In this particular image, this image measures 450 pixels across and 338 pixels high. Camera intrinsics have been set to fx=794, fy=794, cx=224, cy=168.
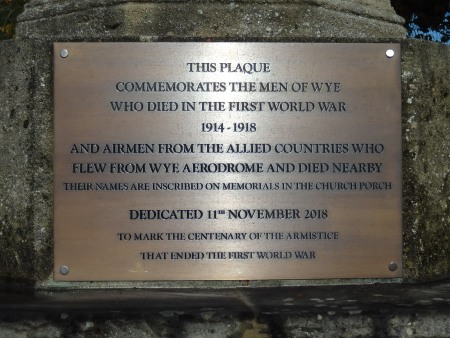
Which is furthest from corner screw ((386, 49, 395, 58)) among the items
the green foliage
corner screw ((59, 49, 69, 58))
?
the green foliage

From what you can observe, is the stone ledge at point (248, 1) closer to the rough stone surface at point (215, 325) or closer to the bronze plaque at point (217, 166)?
the bronze plaque at point (217, 166)

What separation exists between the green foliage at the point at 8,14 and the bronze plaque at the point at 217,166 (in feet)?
18.7

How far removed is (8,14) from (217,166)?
6.01 metres

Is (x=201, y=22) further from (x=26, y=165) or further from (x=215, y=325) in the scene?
(x=215, y=325)

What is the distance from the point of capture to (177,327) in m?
2.65

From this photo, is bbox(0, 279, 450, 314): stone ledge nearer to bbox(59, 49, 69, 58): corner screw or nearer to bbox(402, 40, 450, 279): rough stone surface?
bbox(402, 40, 450, 279): rough stone surface

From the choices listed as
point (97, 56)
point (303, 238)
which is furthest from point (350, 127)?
point (97, 56)

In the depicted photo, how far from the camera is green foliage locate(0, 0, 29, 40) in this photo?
28.1 ft

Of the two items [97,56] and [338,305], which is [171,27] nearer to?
[97,56]

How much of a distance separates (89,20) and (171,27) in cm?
36

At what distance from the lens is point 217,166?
10.5 ft

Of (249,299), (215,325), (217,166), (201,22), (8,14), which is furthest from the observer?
(8,14)

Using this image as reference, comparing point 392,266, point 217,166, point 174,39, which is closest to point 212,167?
point 217,166

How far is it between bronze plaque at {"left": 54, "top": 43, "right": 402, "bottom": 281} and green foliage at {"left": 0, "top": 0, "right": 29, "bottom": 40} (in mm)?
5700
